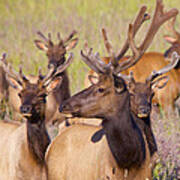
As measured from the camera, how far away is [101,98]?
222 inches

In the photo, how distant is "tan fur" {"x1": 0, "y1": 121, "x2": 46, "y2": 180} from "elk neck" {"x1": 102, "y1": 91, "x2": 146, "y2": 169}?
135 centimetres

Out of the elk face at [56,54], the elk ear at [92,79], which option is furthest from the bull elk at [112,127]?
the elk face at [56,54]

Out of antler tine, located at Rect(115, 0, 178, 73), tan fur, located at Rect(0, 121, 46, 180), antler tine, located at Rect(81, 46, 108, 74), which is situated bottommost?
tan fur, located at Rect(0, 121, 46, 180)

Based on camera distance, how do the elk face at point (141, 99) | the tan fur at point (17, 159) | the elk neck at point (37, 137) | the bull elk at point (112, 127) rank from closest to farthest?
the bull elk at point (112, 127) < the elk face at point (141, 99) < the tan fur at point (17, 159) < the elk neck at point (37, 137)

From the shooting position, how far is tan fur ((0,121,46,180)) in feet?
21.8

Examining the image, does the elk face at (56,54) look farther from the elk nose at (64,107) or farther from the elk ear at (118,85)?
the elk nose at (64,107)

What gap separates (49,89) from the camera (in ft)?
23.5

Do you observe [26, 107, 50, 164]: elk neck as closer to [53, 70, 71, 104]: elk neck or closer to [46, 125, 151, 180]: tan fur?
[46, 125, 151, 180]: tan fur

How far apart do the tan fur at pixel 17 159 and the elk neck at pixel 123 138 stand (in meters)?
1.35

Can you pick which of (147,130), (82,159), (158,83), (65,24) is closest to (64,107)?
(82,159)

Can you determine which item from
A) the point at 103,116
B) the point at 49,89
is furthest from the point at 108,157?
the point at 49,89

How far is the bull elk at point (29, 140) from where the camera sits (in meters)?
6.63

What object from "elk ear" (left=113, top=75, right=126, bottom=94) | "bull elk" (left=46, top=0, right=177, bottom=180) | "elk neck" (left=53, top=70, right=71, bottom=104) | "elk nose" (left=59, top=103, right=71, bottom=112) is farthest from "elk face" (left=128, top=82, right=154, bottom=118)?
"elk neck" (left=53, top=70, right=71, bottom=104)

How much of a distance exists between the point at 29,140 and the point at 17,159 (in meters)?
0.29
